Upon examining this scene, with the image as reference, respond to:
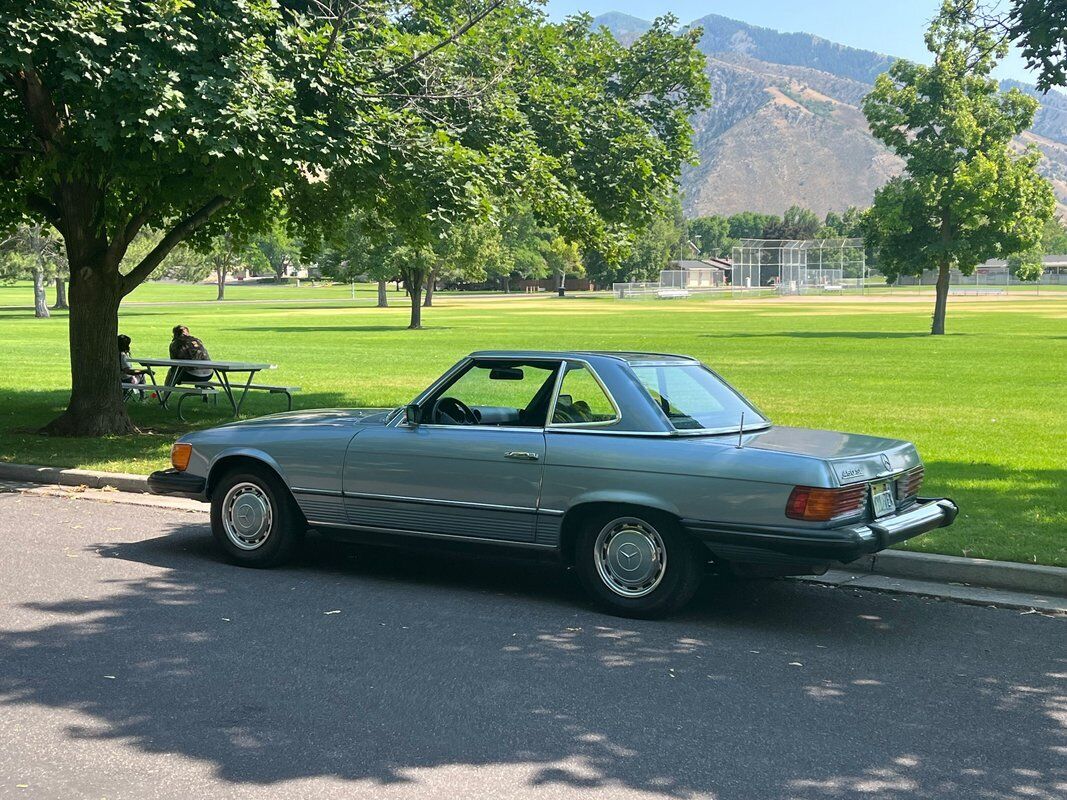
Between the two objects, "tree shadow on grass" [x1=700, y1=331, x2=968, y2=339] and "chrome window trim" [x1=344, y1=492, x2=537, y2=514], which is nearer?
"chrome window trim" [x1=344, y1=492, x2=537, y2=514]

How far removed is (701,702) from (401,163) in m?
8.72

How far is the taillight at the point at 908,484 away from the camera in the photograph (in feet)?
22.7

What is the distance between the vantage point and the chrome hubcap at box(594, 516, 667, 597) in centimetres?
663

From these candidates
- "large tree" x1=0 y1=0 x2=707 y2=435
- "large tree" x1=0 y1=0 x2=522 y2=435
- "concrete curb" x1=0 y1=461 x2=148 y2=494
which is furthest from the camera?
"concrete curb" x1=0 y1=461 x2=148 y2=494

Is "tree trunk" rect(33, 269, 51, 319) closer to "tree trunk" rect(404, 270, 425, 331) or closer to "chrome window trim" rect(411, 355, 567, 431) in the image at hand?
"tree trunk" rect(404, 270, 425, 331)

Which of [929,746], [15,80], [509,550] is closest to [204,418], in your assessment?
[15,80]

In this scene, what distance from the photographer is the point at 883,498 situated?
6676 mm

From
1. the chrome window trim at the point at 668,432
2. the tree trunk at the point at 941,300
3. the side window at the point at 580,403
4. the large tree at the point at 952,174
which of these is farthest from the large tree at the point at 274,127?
the large tree at the point at 952,174

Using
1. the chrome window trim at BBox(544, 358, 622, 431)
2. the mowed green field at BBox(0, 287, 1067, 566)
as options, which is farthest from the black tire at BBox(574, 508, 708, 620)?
the mowed green field at BBox(0, 287, 1067, 566)

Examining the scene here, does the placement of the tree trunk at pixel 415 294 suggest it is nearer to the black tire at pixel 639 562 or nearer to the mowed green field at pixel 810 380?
the mowed green field at pixel 810 380

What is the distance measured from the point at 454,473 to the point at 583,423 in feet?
2.69

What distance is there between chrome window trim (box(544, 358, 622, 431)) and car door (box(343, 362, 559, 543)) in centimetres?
7

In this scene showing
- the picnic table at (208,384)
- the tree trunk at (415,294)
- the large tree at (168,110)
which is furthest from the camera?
the tree trunk at (415,294)

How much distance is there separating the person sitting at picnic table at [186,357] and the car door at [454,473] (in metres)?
10.6
